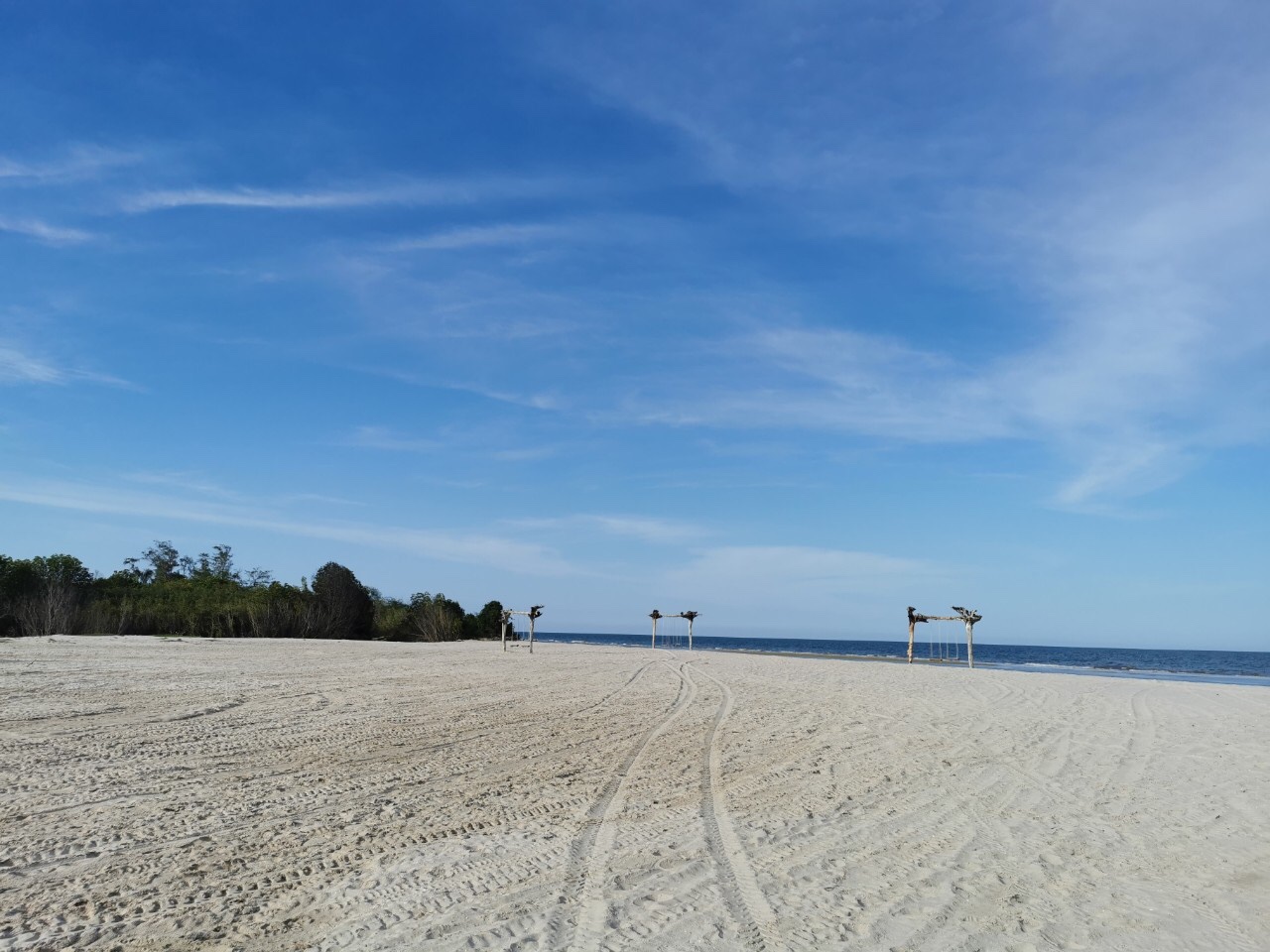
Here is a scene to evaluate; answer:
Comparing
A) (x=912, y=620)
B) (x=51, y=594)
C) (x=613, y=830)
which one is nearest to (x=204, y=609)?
(x=51, y=594)

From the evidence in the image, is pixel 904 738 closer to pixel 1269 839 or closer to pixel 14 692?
pixel 1269 839

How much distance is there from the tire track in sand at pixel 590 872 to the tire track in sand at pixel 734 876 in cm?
73

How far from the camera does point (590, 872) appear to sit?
4.91 metres

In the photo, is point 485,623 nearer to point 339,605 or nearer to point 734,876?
point 339,605

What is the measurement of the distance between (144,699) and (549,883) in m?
10.9

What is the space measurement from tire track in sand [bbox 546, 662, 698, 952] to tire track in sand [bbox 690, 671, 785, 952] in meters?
0.73

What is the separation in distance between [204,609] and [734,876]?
5316cm

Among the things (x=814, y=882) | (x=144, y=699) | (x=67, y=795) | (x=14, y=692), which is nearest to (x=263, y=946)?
(x=814, y=882)

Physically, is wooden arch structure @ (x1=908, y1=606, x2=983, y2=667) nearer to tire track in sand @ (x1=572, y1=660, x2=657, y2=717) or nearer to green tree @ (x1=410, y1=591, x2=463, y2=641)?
tire track in sand @ (x1=572, y1=660, x2=657, y2=717)

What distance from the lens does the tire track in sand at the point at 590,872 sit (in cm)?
397

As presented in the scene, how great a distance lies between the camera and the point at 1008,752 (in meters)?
9.74

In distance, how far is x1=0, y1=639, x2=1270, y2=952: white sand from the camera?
13.6 feet

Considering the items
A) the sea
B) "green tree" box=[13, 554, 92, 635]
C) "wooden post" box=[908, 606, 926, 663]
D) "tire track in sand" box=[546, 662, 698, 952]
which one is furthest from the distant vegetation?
"tire track in sand" box=[546, 662, 698, 952]

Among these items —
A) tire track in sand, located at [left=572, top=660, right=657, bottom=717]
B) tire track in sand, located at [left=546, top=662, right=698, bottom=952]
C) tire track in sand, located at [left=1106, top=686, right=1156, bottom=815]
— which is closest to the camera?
tire track in sand, located at [left=546, top=662, right=698, bottom=952]
